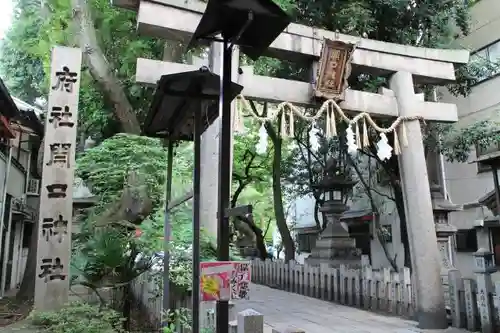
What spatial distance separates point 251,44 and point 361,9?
24.4ft

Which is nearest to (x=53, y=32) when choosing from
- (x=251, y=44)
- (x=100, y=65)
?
(x=100, y=65)

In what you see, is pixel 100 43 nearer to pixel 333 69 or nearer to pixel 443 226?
pixel 333 69

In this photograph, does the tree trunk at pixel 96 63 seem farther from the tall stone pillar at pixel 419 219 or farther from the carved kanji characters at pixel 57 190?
the tall stone pillar at pixel 419 219

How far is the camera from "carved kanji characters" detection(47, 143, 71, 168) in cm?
712

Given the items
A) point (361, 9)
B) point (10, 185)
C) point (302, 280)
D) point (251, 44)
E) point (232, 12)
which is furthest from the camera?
point (10, 185)

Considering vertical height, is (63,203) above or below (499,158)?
below

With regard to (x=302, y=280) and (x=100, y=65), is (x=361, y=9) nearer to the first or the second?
(x=100, y=65)

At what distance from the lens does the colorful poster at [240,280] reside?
320 cm

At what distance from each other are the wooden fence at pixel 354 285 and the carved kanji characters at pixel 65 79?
7607mm

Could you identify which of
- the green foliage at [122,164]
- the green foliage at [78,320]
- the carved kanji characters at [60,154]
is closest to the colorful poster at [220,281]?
the green foliage at [78,320]

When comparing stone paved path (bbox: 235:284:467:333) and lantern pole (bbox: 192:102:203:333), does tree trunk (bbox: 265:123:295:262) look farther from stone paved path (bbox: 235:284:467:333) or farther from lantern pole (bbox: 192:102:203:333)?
lantern pole (bbox: 192:102:203:333)

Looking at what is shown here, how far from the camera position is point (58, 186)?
702cm

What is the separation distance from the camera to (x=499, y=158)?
923cm

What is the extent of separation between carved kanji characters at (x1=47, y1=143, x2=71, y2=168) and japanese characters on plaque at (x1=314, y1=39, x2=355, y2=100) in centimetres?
467
